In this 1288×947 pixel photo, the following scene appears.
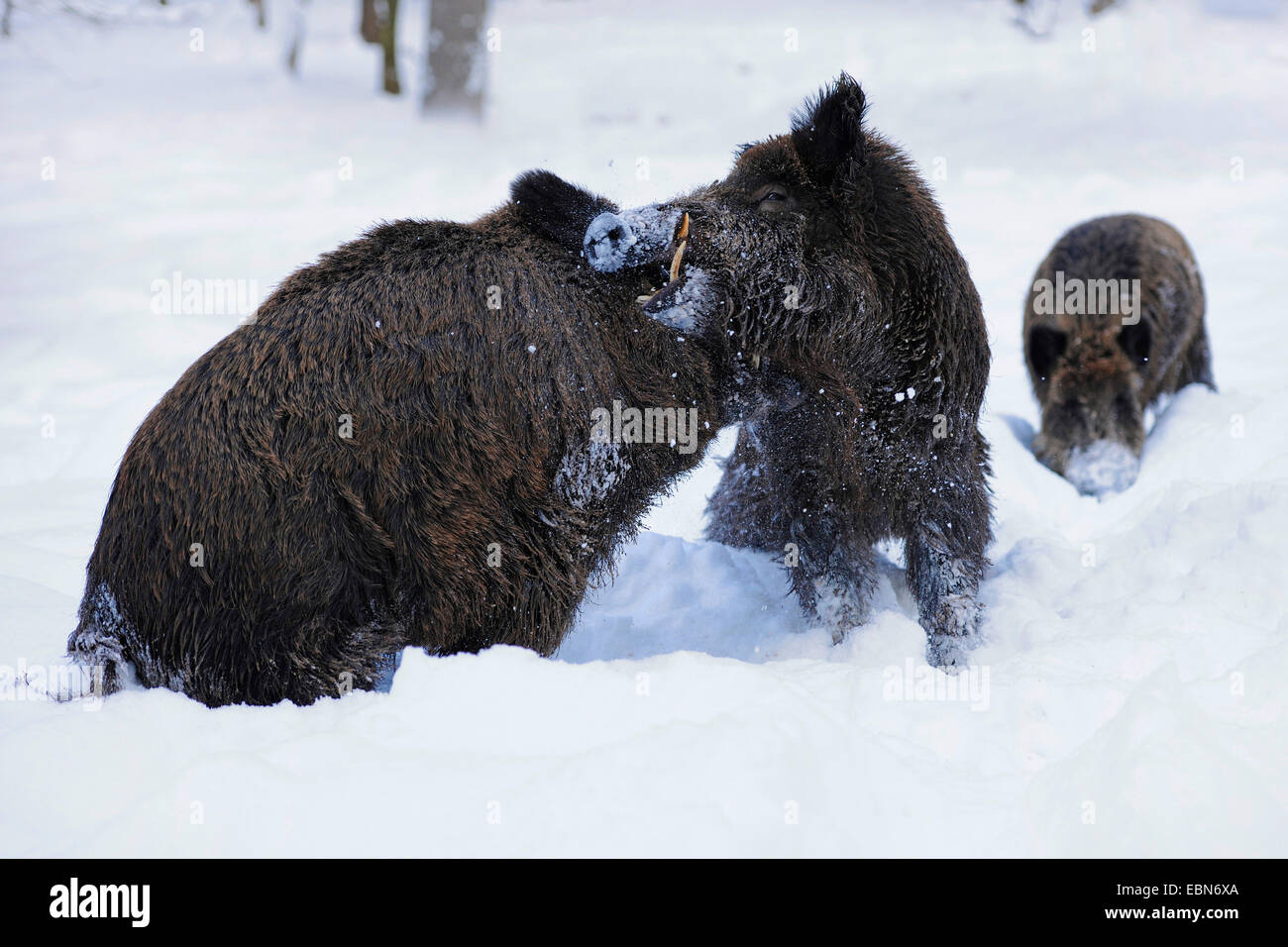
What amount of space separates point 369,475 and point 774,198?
74.3 inches

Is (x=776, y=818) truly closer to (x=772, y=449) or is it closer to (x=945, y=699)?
(x=945, y=699)

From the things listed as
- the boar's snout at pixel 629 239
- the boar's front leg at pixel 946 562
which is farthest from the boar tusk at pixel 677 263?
the boar's front leg at pixel 946 562

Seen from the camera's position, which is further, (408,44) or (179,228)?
(408,44)

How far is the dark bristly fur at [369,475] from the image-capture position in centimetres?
339

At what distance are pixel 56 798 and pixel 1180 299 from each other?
8251mm

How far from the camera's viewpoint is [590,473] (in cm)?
381

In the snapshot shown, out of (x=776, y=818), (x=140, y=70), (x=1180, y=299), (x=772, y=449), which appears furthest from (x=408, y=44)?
(x=776, y=818)

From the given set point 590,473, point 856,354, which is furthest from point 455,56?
point 590,473

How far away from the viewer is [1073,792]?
2.71 meters

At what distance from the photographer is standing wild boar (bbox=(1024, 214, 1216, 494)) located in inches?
313

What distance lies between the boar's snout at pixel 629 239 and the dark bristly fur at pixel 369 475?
0.13m
